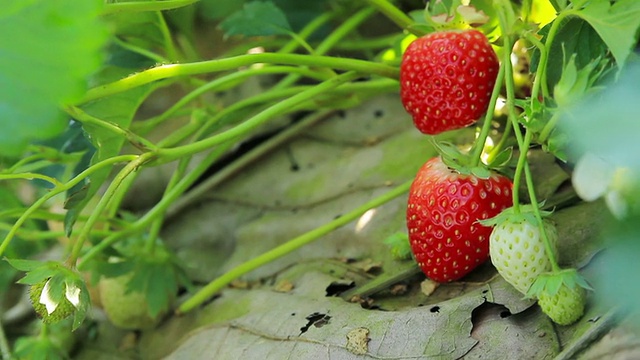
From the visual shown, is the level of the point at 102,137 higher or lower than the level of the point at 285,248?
higher

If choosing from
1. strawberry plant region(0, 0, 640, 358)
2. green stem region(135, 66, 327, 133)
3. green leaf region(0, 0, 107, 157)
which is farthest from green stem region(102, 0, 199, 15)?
green stem region(135, 66, 327, 133)

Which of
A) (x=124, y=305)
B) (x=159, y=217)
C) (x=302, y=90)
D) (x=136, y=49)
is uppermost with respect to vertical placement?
(x=136, y=49)

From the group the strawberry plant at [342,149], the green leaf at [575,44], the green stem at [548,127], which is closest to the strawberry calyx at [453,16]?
the strawberry plant at [342,149]

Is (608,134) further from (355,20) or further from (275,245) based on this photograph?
(355,20)

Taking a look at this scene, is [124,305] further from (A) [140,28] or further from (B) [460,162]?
(B) [460,162]

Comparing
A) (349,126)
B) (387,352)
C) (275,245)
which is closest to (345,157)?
(349,126)

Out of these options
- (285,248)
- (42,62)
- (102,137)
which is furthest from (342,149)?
(42,62)

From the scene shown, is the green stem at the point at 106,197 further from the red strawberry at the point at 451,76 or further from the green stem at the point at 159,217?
the red strawberry at the point at 451,76
